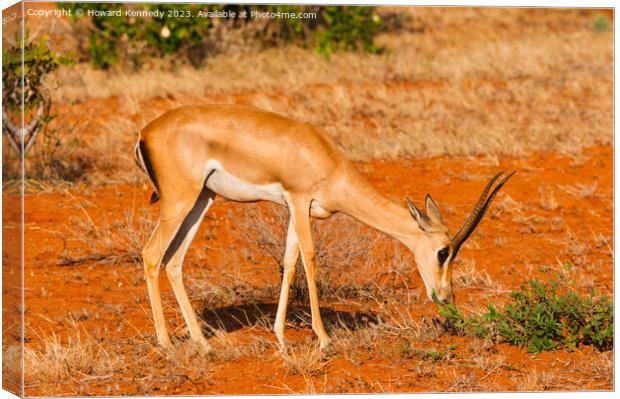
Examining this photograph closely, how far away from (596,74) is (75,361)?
13.0 m

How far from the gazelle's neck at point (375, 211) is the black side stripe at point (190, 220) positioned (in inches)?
37.9

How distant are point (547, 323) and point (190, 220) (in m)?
2.41

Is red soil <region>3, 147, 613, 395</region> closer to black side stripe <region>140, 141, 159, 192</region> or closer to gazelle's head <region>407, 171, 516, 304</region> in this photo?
gazelle's head <region>407, 171, 516, 304</region>

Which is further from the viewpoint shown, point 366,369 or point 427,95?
point 427,95

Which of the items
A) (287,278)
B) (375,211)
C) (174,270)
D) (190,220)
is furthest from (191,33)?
(375,211)

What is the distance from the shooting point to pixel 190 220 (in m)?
8.01

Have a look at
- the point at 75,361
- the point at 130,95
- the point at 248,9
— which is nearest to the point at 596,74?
the point at 248,9

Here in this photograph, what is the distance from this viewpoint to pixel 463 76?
1803cm

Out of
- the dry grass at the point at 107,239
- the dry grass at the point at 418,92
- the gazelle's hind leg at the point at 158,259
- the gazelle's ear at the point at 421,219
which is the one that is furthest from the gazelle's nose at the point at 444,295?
the dry grass at the point at 418,92

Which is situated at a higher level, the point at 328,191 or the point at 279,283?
the point at 328,191

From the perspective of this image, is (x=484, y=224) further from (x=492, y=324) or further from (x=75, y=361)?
(x=75, y=361)

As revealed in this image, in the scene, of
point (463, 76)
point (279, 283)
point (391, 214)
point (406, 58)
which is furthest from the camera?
point (406, 58)

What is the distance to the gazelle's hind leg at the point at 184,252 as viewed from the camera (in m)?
7.89

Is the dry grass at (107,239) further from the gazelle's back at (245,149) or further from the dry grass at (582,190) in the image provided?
the dry grass at (582,190)
